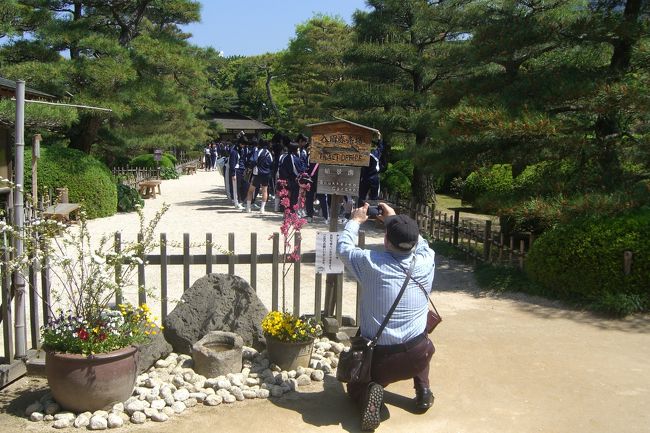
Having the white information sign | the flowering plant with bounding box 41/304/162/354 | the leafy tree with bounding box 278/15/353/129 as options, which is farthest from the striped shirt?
the leafy tree with bounding box 278/15/353/129

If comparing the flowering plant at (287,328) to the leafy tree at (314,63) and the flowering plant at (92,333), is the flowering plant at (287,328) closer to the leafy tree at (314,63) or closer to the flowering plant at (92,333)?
the flowering plant at (92,333)

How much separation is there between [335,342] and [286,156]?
8.54 metres

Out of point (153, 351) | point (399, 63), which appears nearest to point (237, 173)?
point (399, 63)

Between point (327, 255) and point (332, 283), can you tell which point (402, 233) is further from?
point (332, 283)

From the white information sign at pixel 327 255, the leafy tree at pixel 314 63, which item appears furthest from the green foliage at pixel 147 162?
the white information sign at pixel 327 255

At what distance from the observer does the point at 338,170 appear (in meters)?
5.72

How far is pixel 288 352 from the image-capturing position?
193 inches

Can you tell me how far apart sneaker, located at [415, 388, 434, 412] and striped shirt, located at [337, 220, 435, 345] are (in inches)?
18.2

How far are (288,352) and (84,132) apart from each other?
479 inches

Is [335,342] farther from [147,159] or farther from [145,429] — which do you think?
[147,159]

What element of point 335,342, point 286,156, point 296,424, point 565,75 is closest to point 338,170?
point 335,342

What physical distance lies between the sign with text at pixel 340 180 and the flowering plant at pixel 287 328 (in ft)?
4.28

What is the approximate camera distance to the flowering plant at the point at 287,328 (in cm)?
491

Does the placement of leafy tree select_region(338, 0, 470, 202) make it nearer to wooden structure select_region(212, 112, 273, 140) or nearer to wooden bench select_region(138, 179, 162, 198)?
wooden bench select_region(138, 179, 162, 198)
